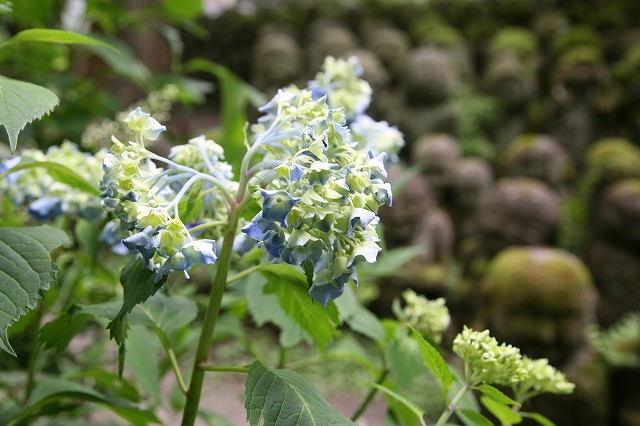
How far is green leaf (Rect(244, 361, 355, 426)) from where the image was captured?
17.8 inches

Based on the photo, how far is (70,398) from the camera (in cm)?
63

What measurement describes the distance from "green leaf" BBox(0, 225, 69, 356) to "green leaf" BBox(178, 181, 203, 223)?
0.12 meters

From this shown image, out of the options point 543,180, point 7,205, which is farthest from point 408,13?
point 7,205

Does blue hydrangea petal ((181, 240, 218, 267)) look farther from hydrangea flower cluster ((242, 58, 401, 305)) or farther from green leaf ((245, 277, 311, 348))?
green leaf ((245, 277, 311, 348))

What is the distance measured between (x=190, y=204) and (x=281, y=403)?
0.18 m

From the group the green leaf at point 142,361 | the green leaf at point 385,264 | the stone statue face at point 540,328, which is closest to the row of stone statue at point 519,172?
the stone statue face at point 540,328

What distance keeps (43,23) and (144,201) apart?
123 centimetres

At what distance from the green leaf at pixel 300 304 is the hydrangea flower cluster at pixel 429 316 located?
0.17 m

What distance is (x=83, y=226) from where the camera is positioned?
2.80ft

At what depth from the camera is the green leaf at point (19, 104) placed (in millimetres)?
467

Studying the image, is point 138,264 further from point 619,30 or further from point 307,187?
point 619,30

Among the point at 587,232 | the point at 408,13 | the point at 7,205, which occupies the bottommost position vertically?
the point at 7,205

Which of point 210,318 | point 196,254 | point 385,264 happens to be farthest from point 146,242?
point 385,264

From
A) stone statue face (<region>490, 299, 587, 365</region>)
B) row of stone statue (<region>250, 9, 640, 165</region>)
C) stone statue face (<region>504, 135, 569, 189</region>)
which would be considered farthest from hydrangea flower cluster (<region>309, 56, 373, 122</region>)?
row of stone statue (<region>250, 9, 640, 165</region>)
